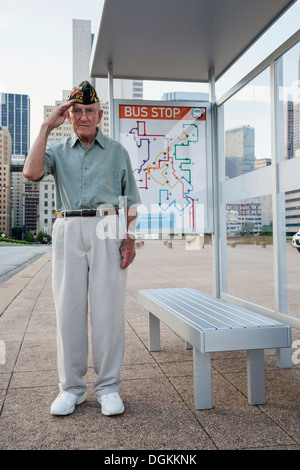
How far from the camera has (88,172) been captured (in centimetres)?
298

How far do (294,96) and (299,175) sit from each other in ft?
2.48

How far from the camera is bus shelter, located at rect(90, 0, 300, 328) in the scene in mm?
3779

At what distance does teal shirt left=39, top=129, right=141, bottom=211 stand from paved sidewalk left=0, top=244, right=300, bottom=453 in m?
1.33

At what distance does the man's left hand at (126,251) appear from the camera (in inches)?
117

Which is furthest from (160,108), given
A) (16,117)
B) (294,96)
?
(16,117)

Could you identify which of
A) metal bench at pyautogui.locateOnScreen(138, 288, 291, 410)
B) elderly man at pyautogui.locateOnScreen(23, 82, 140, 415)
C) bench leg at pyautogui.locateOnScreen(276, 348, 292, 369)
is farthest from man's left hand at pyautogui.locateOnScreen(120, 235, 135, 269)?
bench leg at pyautogui.locateOnScreen(276, 348, 292, 369)

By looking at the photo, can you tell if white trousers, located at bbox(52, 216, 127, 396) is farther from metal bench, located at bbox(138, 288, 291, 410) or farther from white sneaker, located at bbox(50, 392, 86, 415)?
metal bench, located at bbox(138, 288, 291, 410)

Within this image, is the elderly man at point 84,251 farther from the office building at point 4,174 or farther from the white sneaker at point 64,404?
the office building at point 4,174

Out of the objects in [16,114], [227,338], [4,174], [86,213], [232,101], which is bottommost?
[227,338]

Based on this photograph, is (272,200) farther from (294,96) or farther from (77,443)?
(77,443)

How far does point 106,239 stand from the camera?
2.93 metres

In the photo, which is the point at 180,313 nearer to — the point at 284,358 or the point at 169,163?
the point at 284,358

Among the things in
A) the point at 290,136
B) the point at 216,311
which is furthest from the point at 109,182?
the point at 290,136

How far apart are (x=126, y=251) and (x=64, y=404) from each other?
1.03 metres
